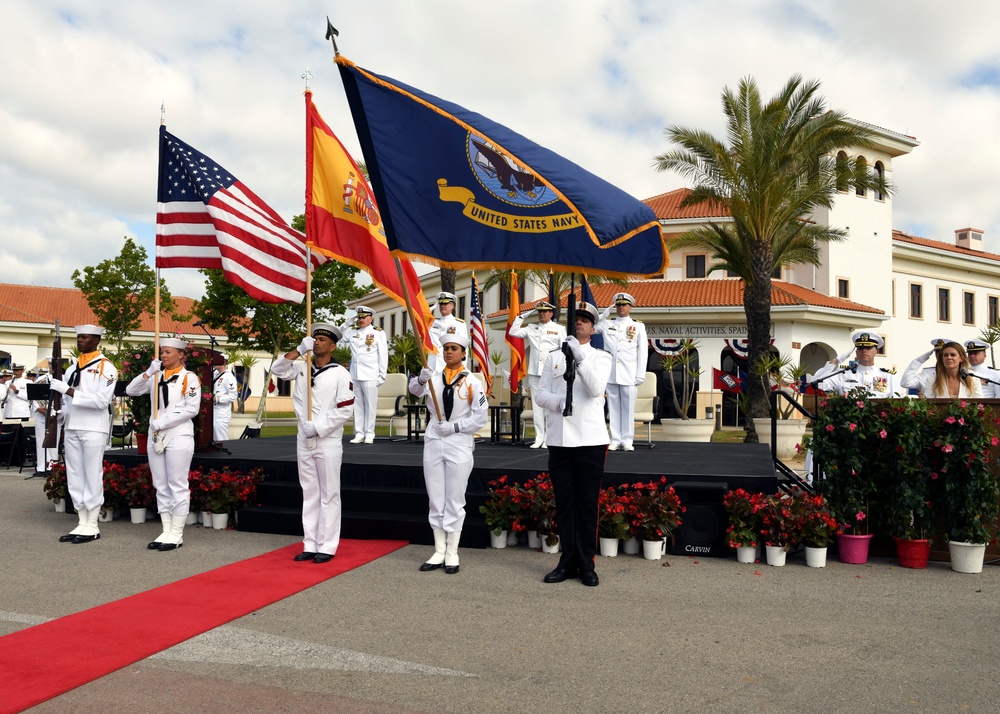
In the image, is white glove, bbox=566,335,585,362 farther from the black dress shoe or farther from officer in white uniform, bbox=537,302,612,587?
the black dress shoe

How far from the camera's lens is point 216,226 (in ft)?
26.7

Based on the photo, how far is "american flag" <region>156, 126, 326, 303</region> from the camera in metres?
8.20

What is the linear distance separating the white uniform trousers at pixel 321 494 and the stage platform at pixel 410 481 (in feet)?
2.91

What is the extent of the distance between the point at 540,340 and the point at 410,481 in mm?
3690

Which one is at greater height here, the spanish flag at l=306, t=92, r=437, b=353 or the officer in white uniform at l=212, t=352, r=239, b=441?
the spanish flag at l=306, t=92, r=437, b=353

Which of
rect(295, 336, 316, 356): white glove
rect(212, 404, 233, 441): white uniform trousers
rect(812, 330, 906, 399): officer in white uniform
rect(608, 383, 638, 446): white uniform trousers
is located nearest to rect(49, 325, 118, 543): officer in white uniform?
rect(295, 336, 316, 356): white glove

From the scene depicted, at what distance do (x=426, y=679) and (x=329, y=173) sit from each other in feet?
15.8

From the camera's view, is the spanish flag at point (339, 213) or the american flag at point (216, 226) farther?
the american flag at point (216, 226)

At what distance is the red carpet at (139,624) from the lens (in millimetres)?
4332

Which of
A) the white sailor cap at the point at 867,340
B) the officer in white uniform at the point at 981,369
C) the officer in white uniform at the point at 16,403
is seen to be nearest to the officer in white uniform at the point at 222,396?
the officer in white uniform at the point at 16,403

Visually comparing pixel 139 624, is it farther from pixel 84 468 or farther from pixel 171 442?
pixel 84 468

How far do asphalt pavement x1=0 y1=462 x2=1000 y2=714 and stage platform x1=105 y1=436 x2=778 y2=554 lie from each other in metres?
0.64

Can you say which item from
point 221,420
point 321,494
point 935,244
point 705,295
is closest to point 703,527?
point 321,494

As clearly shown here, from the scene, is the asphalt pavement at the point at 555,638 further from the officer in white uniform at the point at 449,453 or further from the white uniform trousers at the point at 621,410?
the white uniform trousers at the point at 621,410
